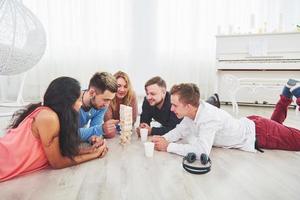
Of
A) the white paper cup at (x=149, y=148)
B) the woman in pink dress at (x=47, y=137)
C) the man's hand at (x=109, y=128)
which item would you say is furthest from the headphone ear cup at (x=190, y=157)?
the man's hand at (x=109, y=128)

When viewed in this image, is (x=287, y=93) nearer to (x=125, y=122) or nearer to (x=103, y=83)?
(x=125, y=122)

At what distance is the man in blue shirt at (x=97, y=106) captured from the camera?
1.84 metres

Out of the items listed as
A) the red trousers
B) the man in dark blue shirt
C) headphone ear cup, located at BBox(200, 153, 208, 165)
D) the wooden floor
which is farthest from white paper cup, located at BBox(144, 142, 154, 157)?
the red trousers

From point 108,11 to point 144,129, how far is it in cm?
288

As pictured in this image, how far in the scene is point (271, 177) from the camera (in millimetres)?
1477

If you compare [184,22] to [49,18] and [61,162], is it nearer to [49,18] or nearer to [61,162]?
[49,18]

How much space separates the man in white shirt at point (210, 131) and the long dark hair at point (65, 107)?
0.63 metres

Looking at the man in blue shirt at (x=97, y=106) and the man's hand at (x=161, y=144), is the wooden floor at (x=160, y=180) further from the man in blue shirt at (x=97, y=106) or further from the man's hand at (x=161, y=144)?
the man in blue shirt at (x=97, y=106)

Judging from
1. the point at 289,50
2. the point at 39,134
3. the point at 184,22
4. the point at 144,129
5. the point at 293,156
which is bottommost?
the point at 293,156

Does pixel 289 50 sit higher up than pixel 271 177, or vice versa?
pixel 289 50

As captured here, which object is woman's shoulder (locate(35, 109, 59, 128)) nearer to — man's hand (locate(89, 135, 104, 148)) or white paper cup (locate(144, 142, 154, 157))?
→ man's hand (locate(89, 135, 104, 148))

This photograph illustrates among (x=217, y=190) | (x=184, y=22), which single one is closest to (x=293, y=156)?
(x=217, y=190)

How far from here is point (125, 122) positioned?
1.92 m

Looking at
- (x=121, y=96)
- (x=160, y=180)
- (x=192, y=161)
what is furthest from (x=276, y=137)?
(x=121, y=96)
